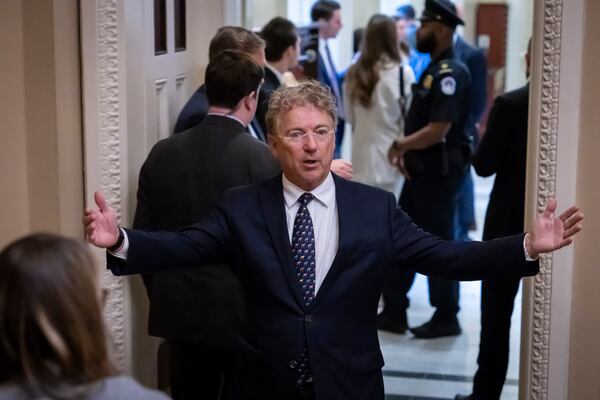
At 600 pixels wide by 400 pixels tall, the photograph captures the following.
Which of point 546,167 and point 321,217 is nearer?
point 321,217

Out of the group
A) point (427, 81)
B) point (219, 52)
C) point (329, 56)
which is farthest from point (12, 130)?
point (329, 56)

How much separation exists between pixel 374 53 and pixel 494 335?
7.20ft

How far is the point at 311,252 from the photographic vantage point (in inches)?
115

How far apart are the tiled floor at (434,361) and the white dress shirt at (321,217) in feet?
7.01

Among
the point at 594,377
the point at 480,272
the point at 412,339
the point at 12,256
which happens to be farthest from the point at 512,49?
the point at 12,256

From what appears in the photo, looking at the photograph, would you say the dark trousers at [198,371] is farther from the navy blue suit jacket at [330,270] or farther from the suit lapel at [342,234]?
the suit lapel at [342,234]

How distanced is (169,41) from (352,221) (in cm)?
187

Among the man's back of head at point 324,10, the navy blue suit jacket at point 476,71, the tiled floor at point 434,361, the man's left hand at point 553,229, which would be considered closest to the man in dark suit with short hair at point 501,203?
the tiled floor at point 434,361

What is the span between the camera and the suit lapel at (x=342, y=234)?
2889 mm

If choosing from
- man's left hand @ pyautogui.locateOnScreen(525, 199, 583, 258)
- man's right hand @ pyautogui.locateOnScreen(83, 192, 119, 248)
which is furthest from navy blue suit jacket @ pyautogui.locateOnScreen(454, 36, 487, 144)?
man's right hand @ pyautogui.locateOnScreen(83, 192, 119, 248)

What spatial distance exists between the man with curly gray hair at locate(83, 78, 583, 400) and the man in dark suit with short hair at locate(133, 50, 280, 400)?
74 cm

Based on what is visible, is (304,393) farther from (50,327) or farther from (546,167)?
(50,327)

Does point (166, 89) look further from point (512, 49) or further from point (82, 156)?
point (512, 49)

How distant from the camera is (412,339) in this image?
5.87 meters
